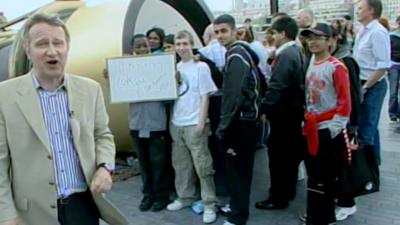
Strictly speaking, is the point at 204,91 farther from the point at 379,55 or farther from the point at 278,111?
the point at 379,55

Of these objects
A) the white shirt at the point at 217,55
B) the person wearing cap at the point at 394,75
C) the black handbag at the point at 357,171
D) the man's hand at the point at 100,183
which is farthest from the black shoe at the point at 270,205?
the person wearing cap at the point at 394,75

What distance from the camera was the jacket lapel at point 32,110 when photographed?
1.86 metres

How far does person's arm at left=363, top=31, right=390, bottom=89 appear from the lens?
162 inches

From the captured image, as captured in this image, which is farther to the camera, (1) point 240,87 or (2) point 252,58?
(2) point 252,58

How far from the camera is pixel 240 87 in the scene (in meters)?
3.21

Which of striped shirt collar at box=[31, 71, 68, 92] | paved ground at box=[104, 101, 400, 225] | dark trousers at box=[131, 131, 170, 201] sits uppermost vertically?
striped shirt collar at box=[31, 71, 68, 92]

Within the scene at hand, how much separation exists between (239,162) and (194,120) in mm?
559

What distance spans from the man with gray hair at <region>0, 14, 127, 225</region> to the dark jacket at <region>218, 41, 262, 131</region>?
135 centimetres

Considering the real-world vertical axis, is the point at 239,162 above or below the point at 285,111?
below

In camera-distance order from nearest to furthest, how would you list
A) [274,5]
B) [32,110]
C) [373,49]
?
[32,110]
[373,49]
[274,5]

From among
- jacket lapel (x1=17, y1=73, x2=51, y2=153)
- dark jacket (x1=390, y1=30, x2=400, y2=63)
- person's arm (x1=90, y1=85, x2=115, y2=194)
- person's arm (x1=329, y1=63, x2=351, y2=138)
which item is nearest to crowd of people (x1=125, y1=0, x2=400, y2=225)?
person's arm (x1=329, y1=63, x2=351, y2=138)

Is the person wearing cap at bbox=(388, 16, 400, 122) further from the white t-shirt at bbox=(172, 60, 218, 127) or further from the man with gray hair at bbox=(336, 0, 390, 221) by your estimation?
the white t-shirt at bbox=(172, 60, 218, 127)

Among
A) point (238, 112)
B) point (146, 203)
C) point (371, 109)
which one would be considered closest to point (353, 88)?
point (238, 112)

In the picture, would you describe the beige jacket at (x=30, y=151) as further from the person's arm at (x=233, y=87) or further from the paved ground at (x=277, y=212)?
the paved ground at (x=277, y=212)
